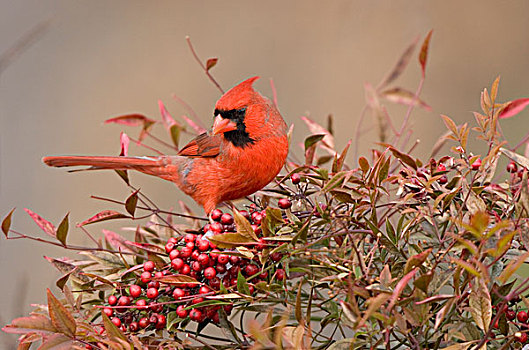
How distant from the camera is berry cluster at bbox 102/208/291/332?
53 centimetres

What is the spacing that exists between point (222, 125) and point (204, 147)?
8 centimetres

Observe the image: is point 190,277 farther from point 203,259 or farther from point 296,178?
point 296,178

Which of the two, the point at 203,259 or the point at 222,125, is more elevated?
the point at 222,125

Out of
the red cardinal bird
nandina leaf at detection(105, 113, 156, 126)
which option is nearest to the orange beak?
the red cardinal bird

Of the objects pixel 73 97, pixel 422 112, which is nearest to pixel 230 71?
pixel 73 97

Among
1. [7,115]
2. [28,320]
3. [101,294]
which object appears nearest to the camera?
[28,320]

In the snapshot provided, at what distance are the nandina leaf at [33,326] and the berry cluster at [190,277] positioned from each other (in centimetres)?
8

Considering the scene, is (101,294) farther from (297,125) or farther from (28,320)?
(297,125)

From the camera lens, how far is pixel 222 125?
748mm

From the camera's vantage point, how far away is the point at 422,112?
1.72m

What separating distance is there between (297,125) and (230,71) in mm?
280

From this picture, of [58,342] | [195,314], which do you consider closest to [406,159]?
[195,314]

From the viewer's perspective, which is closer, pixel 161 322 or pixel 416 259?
pixel 416 259

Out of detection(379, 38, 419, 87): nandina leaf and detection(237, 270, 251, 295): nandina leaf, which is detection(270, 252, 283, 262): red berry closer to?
detection(237, 270, 251, 295): nandina leaf
